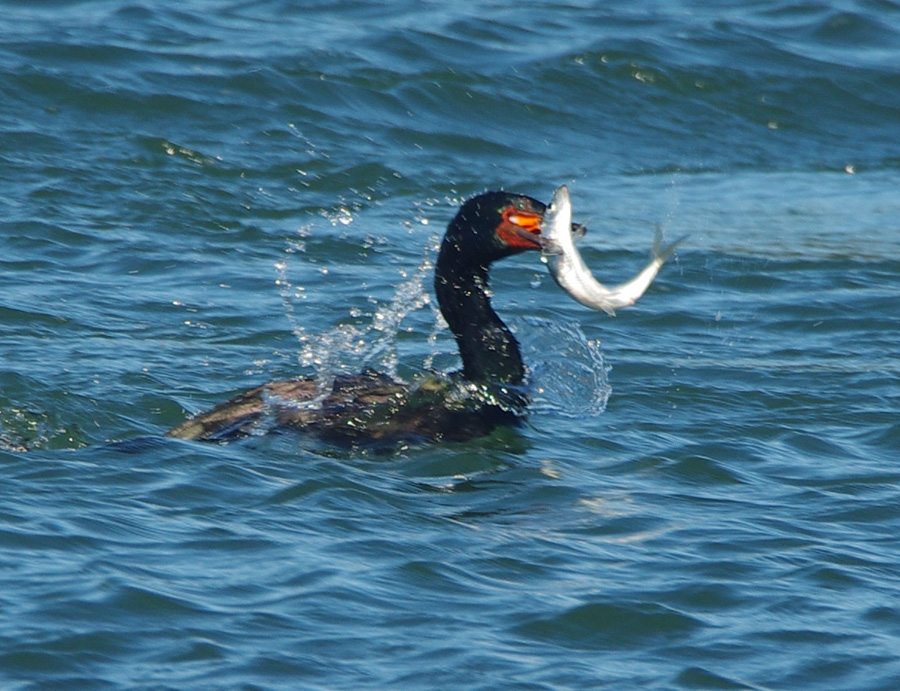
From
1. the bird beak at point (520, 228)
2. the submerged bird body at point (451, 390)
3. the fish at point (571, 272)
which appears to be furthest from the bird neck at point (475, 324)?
the fish at point (571, 272)

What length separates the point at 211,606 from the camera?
228 inches

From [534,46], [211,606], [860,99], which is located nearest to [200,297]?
[211,606]

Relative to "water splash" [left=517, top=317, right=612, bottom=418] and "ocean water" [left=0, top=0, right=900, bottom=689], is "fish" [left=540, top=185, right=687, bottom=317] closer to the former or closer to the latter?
"ocean water" [left=0, top=0, right=900, bottom=689]

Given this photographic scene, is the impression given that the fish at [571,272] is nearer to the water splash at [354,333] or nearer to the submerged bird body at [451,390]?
the submerged bird body at [451,390]

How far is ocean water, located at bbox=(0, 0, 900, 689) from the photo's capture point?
19.1 ft

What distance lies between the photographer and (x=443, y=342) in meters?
9.73

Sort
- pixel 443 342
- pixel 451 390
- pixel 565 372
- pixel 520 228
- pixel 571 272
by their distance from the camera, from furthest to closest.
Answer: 1. pixel 443 342
2. pixel 565 372
3. pixel 451 390
4. pixel 520 228
5. pixel 571 272

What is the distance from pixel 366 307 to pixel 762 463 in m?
2.97

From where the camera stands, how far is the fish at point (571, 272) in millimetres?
7191

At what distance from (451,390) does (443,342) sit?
1.91m

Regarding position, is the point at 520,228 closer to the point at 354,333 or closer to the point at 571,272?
the point at 571,272

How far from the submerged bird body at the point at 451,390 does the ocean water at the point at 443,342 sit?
118 mm

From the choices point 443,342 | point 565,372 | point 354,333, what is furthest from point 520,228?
point 443,342

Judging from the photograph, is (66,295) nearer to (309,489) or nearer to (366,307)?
(366,307)
